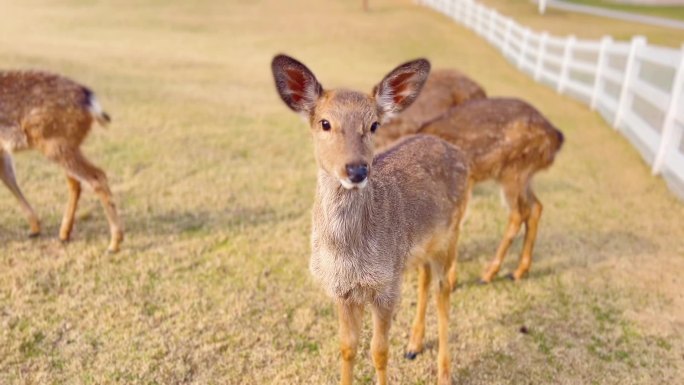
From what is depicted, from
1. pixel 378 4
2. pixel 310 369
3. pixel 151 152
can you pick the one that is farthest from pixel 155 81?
pixel 378 4

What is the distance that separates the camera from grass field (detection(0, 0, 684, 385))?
4.16m

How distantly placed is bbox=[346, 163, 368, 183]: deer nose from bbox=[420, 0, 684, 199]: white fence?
6.46 m

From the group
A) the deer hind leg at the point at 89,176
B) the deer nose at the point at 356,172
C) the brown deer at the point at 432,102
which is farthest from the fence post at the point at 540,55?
the deer nose at the point at 356,172

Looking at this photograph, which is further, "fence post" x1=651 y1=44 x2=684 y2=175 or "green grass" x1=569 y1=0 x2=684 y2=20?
"green grass" x1=569 y1=0 x2=684 y2=20

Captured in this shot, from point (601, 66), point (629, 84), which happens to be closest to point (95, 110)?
point (629, 84)

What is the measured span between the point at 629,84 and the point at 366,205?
30.4 ft

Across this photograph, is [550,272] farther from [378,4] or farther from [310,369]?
[378,4]

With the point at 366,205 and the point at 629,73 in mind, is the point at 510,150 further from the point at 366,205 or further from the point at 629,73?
the point at 629,73

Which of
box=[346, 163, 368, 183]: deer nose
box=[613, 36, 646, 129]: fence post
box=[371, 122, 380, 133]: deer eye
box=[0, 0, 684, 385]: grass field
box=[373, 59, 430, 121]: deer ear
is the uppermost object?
box=[373, 59, 430, 121]: deer ear

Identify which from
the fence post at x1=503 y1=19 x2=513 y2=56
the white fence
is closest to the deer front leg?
the white fence

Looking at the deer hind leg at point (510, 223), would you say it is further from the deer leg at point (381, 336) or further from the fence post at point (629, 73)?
the fence post at point (629, 73)

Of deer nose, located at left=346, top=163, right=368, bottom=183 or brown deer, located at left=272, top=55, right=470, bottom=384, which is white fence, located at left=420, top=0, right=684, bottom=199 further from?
deer nose, located at left=346, top=163, right=368, bottom=183

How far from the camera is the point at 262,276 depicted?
5328mm

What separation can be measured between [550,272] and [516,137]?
62.0 inches
